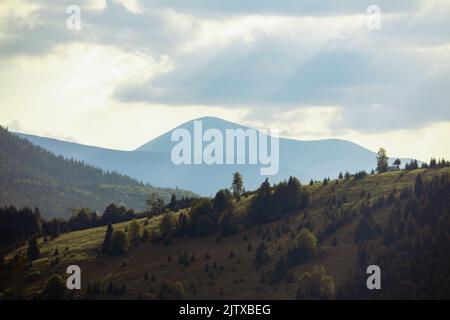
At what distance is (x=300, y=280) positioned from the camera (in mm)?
175750

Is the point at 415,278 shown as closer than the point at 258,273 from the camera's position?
Yes

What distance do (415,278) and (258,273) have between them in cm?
4252

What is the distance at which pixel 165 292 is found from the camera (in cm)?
18825

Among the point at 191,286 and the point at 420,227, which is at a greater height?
the point at 420,227

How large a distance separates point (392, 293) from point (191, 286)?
162 feet

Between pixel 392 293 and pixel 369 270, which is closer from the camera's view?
pixel 392 293
